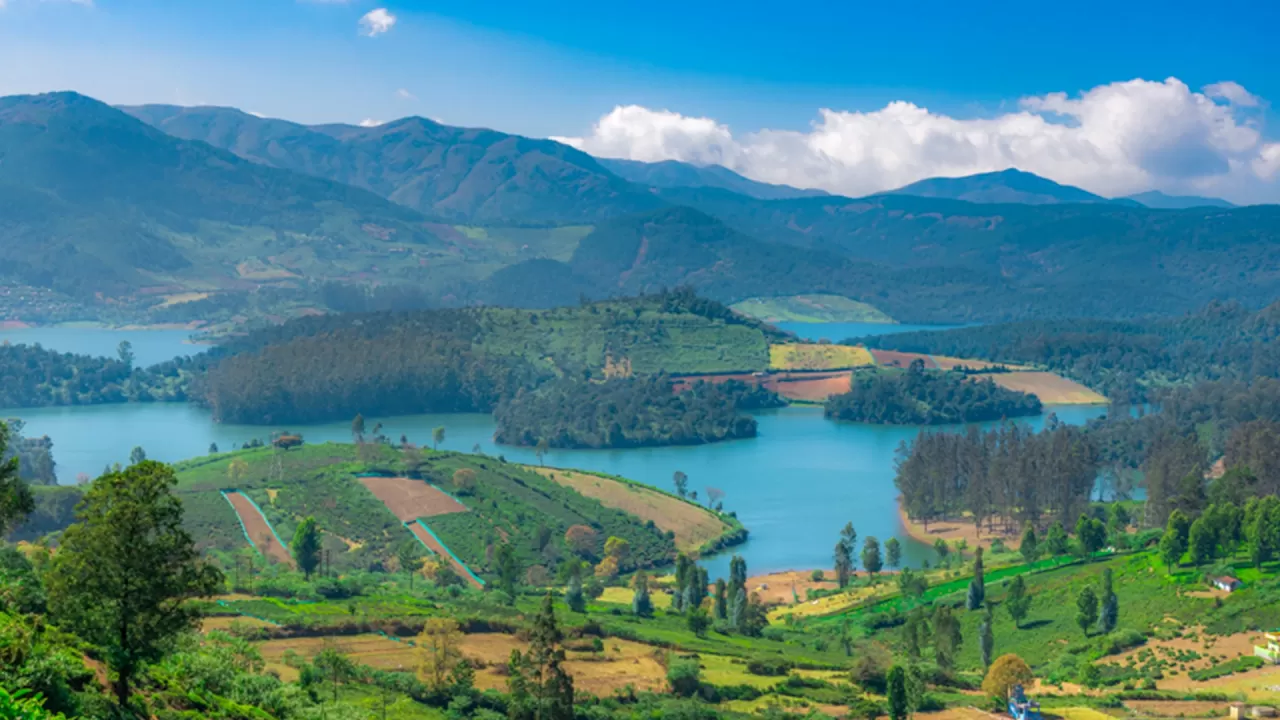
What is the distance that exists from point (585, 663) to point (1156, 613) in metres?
23.2

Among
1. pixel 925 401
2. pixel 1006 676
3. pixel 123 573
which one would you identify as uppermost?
pixel 123 573

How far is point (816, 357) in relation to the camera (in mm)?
165250

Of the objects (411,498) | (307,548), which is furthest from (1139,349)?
(307,548)

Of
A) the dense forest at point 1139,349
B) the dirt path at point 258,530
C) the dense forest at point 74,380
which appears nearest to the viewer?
the dirt path at point 258,530

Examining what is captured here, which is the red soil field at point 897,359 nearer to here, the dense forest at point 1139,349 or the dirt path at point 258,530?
the dense forest at point 1139,349

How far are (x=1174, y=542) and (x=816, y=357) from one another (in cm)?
11085

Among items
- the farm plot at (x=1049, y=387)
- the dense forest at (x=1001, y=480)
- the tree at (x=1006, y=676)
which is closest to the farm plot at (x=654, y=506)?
the dense forest at (x=1001, y=480)

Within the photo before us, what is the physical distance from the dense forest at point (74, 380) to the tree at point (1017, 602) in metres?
115

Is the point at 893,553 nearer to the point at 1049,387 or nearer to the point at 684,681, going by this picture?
the point at 684,681

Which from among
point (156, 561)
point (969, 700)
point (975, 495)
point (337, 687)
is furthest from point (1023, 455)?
point (156, 561)

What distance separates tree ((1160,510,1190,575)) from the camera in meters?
54.8

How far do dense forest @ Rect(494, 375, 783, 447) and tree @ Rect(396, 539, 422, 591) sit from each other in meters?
53.1

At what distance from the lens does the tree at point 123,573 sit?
20.4 meters

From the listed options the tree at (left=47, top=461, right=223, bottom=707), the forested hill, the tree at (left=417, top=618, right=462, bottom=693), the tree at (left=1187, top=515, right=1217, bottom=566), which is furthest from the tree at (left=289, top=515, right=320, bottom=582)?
the forested hill
